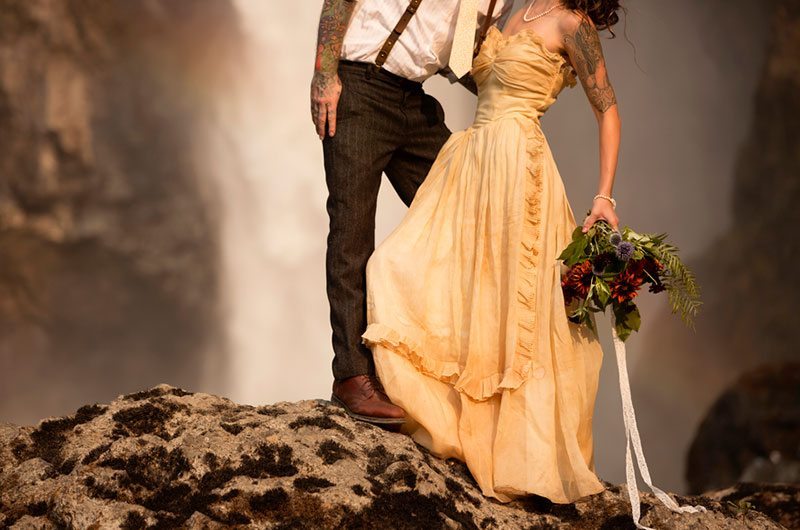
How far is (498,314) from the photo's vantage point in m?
2.65

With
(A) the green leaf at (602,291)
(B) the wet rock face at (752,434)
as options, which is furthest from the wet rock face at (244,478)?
(B) the wet rock face at (752,434)

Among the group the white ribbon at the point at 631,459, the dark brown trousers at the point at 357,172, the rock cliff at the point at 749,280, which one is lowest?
the white ribbon at the point at 631,459

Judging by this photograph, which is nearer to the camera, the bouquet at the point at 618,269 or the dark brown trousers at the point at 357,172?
the bouquet at the point at 618,269

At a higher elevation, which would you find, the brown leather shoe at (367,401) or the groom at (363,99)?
the groom at (363,99)

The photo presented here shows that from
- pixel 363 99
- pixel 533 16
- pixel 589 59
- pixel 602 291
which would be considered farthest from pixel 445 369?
pixel 533 16

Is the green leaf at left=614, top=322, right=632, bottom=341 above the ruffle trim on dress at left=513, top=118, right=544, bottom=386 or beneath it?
beneath

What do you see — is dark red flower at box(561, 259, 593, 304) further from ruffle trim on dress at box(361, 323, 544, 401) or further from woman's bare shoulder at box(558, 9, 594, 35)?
woman's bare shoulder at box(558, 9, 594, 35)

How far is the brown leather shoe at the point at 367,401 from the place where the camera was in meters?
2.65

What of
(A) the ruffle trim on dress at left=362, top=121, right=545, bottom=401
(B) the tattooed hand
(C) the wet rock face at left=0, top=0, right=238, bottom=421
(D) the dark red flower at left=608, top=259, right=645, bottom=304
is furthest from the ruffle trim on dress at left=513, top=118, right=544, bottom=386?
(C) the wet rock face at left=0, top=0, right=238, bottom=421

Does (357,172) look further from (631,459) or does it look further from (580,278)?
(631,459)

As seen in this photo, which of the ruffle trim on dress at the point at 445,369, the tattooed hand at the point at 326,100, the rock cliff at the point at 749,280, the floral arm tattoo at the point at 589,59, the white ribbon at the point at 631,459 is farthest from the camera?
the rock cliff at the point at 749,280

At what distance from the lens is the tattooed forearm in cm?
286

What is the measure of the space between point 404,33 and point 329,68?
261mm

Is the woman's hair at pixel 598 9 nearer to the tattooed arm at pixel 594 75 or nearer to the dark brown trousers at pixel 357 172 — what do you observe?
the tattooed arm at pixel 594 75
